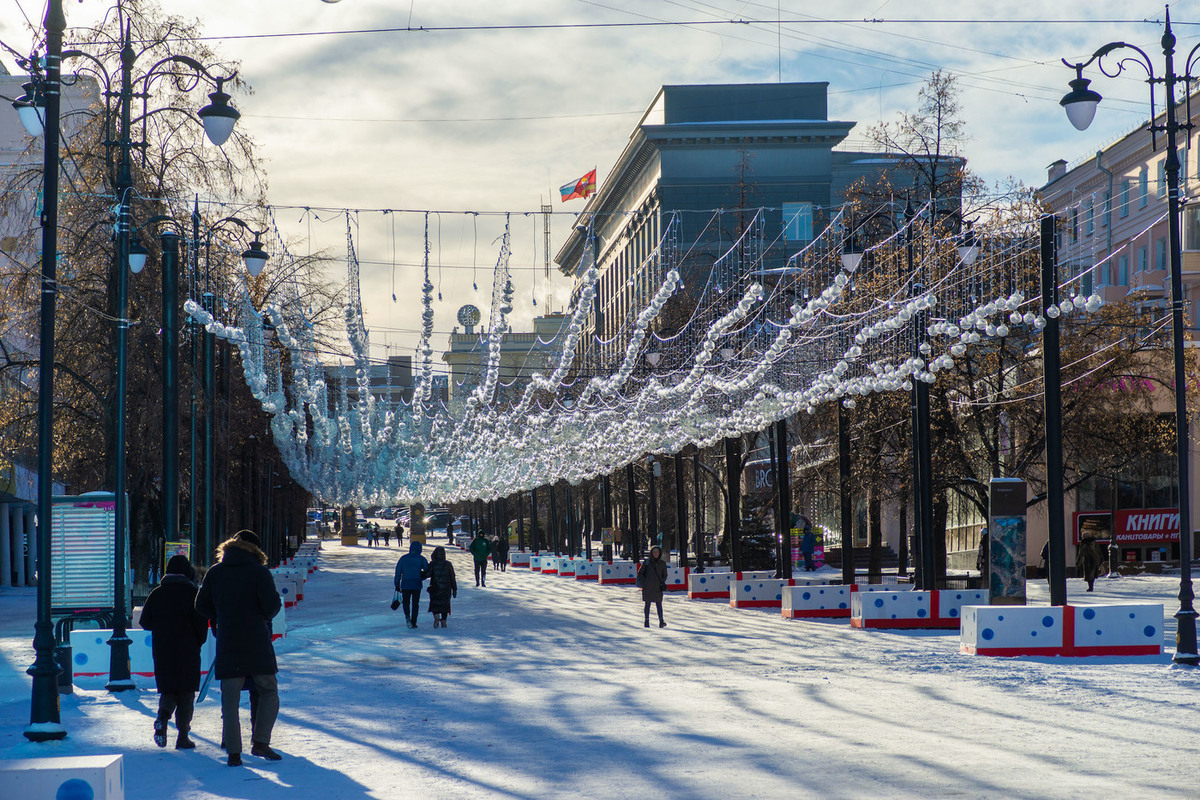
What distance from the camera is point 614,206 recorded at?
10706cm

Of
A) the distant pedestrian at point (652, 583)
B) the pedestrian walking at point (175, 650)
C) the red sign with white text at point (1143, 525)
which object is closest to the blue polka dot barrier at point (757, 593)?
the distant pedestrian at point (652, 583)

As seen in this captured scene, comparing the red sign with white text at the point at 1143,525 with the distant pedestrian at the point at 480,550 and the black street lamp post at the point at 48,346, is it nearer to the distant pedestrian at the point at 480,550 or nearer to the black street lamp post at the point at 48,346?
the distant pedestrian at the point at 480,550

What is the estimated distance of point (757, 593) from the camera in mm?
33562

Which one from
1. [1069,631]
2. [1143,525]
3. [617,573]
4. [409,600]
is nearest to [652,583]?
[409,600]

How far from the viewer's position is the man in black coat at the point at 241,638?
11.0m

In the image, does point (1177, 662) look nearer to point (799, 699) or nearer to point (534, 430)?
point (799, 699)

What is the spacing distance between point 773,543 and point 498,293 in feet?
104

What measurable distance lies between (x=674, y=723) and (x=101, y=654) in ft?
30.1

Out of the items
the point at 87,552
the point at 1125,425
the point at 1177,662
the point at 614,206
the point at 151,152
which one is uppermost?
→ the point at 614,206

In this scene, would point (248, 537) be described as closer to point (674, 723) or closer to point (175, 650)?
point (175, 650)

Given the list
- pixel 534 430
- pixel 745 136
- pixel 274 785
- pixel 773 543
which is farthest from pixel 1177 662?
pixel 745 136

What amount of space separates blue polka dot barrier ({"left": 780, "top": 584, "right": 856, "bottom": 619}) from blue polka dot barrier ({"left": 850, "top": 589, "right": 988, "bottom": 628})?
3.33 metres

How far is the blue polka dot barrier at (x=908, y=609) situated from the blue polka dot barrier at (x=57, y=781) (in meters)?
19.9

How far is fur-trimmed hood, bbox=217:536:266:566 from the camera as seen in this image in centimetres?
1124
